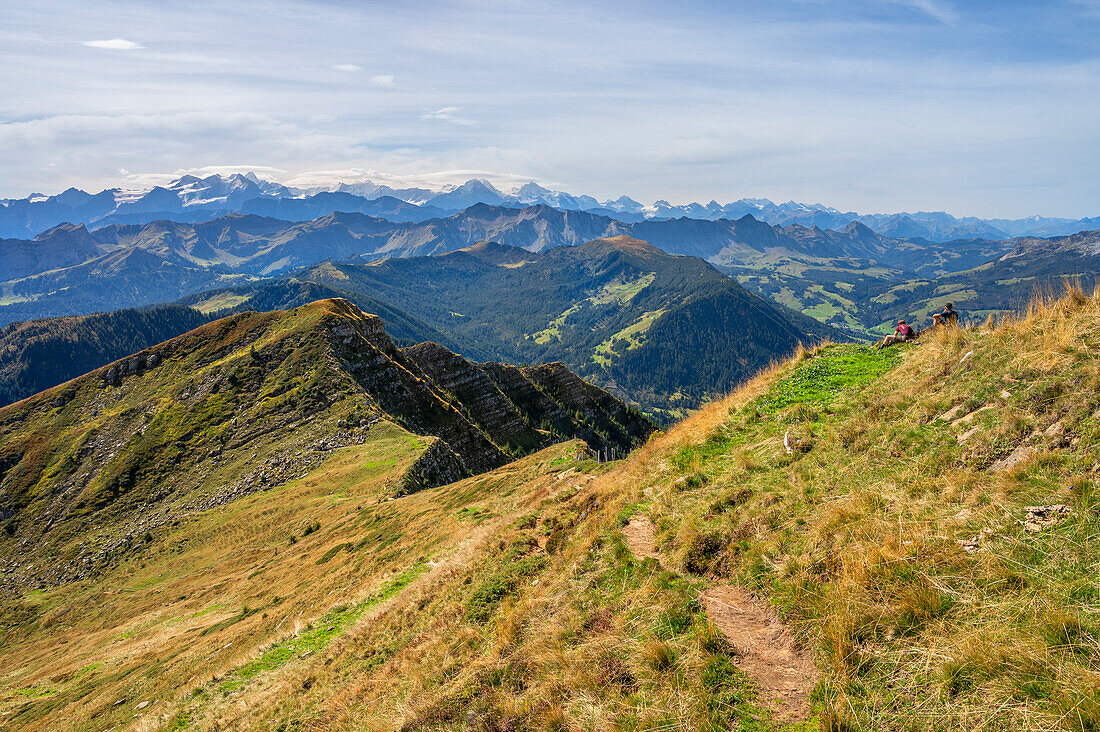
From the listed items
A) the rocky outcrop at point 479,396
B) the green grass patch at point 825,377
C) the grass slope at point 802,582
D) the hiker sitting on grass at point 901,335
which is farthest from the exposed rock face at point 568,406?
the grass slope at point 802,582

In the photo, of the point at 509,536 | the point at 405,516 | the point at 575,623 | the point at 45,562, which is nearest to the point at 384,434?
the point at 405,516

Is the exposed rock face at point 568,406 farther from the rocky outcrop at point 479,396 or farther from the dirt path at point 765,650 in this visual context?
the dirt path at point 765,650

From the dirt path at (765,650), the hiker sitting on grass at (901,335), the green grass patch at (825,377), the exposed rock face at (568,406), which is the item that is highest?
the hiker sitting on grass at (901,335)

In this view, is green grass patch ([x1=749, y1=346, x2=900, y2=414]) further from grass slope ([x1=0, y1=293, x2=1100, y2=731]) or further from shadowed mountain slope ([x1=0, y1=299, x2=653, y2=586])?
shadowed mountain slope ([x1=0, y1=299, x2=653, y2=586])

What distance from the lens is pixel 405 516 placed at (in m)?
33.8

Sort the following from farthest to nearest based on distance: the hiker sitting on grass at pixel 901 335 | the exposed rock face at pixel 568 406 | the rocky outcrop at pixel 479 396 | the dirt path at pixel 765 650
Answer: the exposed rock face at pixel 568 406 < the rocky outcrop at pixel 479 396 < the hiker sitting on grass at pixel 901 335 < the dirt path at pixel 765 650

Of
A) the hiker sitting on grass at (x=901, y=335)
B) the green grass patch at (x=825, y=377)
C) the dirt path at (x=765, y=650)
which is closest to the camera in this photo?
the dirt path at (x=765, y=650)

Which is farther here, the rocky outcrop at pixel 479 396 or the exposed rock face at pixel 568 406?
the exposed rock face at pixel 568 406

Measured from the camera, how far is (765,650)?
23.8 feet

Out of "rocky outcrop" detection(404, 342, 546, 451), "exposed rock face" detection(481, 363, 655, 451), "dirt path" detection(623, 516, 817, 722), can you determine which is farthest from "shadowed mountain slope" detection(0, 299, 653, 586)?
"dirt path" detection(623, 516, 817, 722)

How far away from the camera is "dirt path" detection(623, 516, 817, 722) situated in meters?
6.34

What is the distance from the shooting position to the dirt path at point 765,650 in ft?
20.8

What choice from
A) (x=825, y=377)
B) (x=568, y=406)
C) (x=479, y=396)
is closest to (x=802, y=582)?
(x=825, y=377)

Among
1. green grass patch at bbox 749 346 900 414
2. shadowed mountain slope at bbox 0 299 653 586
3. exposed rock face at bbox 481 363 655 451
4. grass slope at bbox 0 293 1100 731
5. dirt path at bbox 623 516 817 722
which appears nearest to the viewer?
grass slope at bbox 0 293 1100 731
